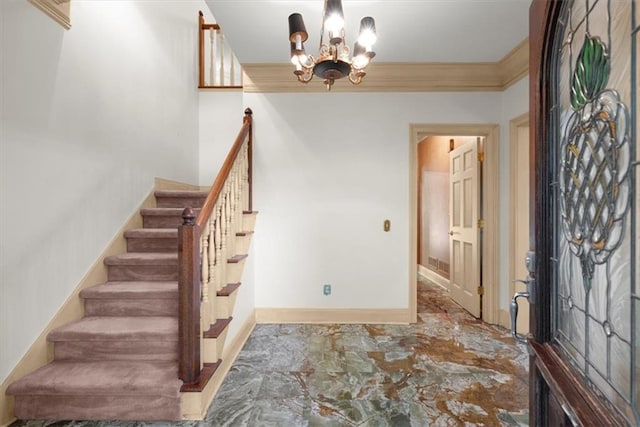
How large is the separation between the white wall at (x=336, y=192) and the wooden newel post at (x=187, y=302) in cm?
148

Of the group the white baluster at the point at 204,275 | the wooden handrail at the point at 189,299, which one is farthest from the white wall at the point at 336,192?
the wooden handrail at the point at 189,299

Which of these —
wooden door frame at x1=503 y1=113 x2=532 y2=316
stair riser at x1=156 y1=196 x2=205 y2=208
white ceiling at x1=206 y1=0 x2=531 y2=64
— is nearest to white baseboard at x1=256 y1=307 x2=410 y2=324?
wooden door frame at x1=503 y1=113 x2=532 y2=316

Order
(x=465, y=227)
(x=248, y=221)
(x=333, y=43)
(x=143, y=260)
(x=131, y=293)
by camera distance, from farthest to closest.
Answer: (x=465, y=227), (x=248, y=221), (x=143, y=260), (x=131, y=293), (x=333, y=43)

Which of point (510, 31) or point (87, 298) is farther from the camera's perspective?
point (510, 31)

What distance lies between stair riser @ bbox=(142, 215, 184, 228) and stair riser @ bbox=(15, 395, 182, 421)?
63.0 inches

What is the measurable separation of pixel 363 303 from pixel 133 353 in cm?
214

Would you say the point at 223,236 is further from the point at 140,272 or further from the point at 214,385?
the point at 214,385

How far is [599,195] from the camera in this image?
69cm

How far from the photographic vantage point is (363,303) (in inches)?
125

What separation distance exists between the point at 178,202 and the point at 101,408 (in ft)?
6.80

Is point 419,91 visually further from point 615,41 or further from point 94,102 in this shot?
point 94,102

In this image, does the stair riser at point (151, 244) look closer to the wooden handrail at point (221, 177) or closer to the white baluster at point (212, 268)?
the wooden handrail at point (221, 177)

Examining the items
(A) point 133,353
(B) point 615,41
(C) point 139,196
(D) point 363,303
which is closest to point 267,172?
(C) point 139,196

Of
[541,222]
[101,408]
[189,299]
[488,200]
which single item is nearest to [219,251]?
[189,299]
